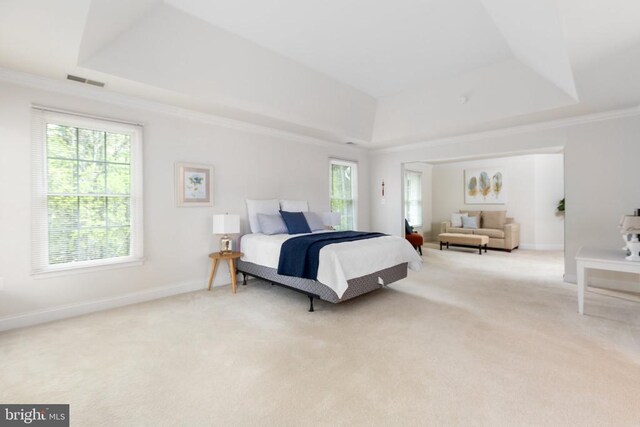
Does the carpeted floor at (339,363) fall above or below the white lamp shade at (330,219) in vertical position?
below

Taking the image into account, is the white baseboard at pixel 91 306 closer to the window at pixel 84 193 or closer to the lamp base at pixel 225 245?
the window at pixel 84 193

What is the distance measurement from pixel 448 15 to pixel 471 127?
2.34m

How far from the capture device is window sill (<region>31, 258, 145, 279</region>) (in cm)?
306

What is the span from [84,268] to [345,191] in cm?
474

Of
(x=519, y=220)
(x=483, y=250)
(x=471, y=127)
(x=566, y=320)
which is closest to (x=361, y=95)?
(x=471, y=127)

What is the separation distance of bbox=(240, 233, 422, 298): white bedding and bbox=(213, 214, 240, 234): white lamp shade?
0.32m

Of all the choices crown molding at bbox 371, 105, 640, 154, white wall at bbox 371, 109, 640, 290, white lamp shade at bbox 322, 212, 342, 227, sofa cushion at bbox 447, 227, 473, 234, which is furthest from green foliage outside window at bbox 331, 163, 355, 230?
sofa cushion at bbox 447, 227, 473, 234

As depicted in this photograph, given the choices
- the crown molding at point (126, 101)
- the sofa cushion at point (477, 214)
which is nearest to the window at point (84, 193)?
the crown molding at point (126, 101)

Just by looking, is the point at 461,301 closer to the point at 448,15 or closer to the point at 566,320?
the point at 566,320

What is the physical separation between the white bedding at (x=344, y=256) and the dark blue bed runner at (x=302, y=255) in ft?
0.30

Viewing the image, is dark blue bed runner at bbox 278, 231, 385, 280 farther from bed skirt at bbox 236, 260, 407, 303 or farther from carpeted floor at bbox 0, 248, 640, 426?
carpeted floor at bbox 0, 248, 640, 426

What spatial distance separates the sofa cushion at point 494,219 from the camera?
7.70m

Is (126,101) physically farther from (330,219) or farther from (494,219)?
(494,219)

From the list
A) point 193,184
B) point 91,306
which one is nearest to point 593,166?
point 193,184
